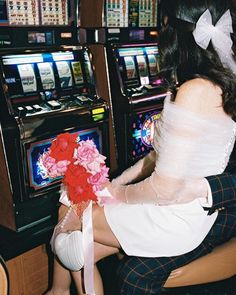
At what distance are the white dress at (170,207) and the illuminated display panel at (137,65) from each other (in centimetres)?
180

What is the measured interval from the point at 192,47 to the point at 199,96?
24cm

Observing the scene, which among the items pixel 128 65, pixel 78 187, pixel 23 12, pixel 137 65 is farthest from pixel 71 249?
pixel 137 65

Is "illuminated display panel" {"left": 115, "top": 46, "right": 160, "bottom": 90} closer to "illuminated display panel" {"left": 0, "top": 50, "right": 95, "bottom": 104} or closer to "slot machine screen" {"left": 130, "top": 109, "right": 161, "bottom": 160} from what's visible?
"slot machine screen" {"left": 130, "top": 109, "right": 161, "bottom": 160}

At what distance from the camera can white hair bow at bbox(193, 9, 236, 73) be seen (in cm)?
175

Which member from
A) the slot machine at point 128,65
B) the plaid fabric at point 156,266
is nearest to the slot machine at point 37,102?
the slot machine at point 128,65

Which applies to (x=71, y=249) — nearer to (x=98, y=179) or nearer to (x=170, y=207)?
(x=98, y=179)

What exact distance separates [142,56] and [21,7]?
1432 millimetres

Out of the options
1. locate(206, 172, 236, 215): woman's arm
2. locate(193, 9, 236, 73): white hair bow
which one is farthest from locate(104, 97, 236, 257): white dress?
locate(193, 9, 236, 73): white hair bow

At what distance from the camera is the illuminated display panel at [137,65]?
374 cm

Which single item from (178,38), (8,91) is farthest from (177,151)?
(8,91)

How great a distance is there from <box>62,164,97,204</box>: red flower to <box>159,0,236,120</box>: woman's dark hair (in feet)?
2.13

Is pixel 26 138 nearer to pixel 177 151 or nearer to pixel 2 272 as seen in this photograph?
pixel 2 272

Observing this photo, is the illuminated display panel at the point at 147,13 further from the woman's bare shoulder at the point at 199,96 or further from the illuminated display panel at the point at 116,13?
the woman's bare shoulder at the point at 199,96

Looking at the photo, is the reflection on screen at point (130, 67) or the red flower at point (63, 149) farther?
the reflection on screen at point (130, 67)
